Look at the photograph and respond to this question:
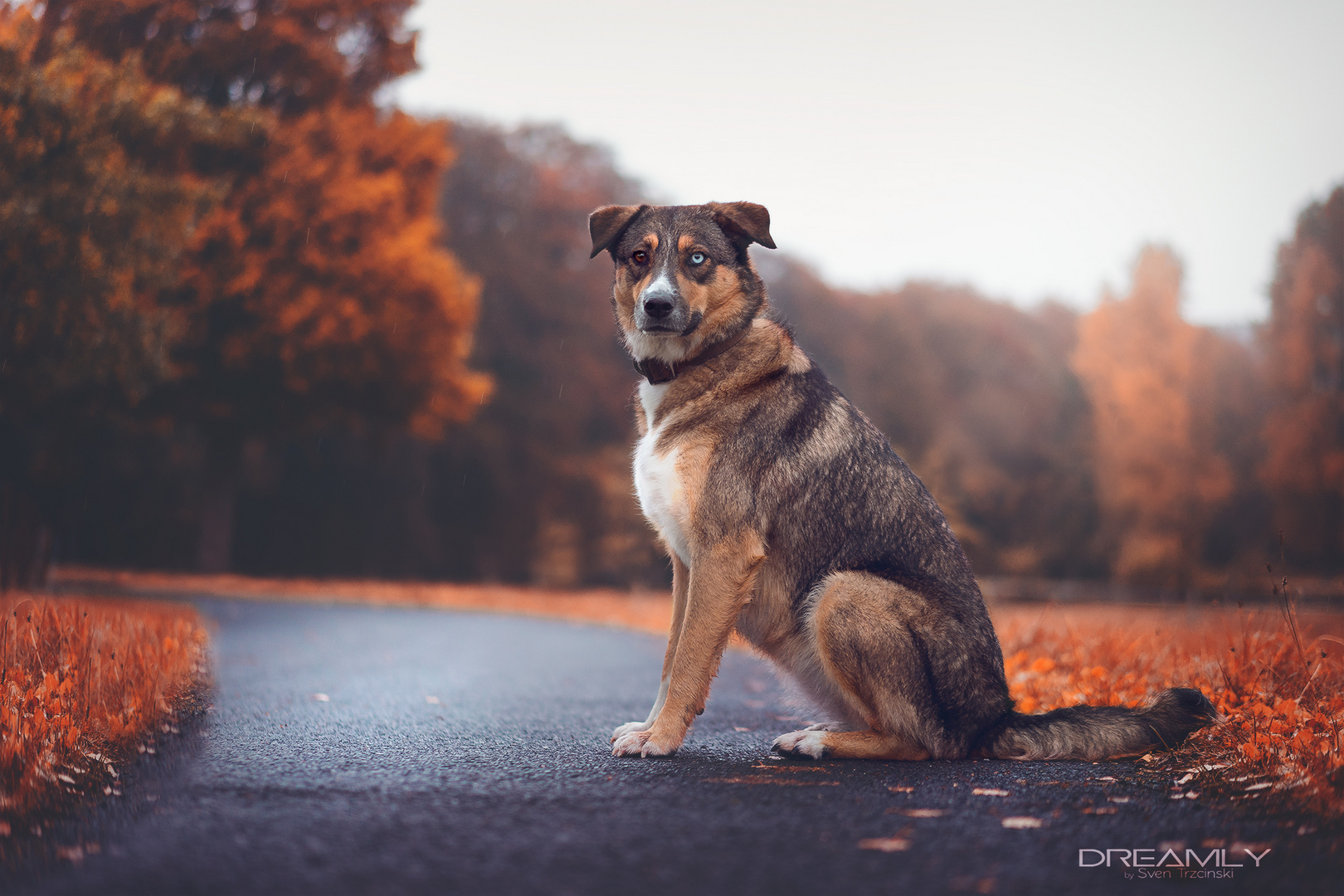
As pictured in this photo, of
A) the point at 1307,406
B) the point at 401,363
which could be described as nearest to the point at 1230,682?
the point at 401,363

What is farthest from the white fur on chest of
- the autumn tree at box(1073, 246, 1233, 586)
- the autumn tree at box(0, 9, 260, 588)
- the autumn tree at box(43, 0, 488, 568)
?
the autumn tree at box(1073, 246, 1233, 586)

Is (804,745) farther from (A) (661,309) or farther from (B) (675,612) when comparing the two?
(A) (661,309)

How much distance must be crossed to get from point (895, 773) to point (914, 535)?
3.42ft

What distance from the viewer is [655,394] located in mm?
4438

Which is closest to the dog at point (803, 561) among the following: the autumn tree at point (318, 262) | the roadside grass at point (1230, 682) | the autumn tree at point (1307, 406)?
the roadside grass at point (1230, 682)

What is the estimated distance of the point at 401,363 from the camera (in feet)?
58.0

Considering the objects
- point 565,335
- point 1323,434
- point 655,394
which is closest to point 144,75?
point 655,394

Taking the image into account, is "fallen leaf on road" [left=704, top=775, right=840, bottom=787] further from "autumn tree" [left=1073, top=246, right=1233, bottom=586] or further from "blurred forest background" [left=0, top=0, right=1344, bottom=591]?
"autumn tree" [left=1073, top=246, right=1233, bottom=586]

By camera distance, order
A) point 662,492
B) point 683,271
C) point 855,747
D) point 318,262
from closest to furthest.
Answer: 1. point 855,747
2. point 662,492
3. point 683,271
4. point 318,262

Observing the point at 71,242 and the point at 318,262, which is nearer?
the point at 71,242

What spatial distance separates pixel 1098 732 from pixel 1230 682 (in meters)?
1.28

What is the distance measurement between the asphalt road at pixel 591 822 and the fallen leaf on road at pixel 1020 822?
0.04 ft

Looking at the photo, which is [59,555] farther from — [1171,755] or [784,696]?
[1171,755]

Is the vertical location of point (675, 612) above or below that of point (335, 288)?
below
